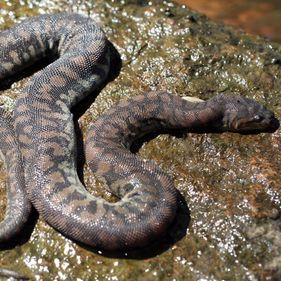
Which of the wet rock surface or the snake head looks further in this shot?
the snake head

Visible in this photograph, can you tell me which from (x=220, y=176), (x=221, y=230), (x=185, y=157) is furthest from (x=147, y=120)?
(x=221, y=230)

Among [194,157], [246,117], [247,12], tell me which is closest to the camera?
[194,157]

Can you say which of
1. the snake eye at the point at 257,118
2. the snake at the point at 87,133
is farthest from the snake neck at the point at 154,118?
the snake eye at the point at 257,118

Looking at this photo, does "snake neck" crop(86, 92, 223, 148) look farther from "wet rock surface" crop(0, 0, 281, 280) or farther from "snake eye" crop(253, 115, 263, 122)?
"snake eye" crop(253, 115, 263, 122)

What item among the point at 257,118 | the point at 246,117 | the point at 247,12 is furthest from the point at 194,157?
the point at 247,12

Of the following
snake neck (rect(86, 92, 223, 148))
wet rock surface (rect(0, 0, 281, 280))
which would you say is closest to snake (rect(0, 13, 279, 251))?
snake neck (rect(86, 92, 223, 148))

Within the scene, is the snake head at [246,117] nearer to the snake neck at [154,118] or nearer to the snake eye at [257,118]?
the snake eye at [257,118]

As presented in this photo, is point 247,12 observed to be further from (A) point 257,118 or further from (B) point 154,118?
(B) point 154,118
